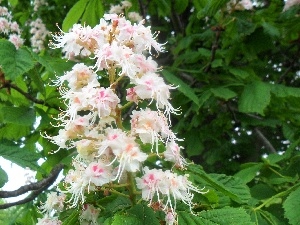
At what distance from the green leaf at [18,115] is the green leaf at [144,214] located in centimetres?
110

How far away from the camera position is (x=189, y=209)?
1.52 meters

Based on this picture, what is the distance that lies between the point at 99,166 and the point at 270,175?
135 centimetres

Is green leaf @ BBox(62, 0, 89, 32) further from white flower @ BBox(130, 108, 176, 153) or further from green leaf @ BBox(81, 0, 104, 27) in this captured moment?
white flower @ BBox(130, 108, 176, 153)

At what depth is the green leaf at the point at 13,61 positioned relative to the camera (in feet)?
6.22

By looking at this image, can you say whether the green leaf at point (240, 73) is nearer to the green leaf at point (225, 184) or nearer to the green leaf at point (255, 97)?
the green leaf at point (255, 97)

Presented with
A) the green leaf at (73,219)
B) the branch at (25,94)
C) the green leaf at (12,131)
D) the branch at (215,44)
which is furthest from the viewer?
the branch at (215,44)

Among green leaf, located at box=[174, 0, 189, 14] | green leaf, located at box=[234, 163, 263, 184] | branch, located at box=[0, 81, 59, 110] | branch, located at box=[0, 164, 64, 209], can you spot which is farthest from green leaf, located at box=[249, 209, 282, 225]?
green leaf, located at box=[174, 0, 189, 14]

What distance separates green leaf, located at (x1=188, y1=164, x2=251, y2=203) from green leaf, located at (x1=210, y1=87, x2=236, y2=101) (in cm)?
126

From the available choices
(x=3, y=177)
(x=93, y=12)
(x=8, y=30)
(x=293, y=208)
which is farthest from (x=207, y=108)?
(x=3, y=177)

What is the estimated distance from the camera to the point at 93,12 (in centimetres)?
295

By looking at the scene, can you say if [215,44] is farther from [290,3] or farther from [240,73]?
[290,3]

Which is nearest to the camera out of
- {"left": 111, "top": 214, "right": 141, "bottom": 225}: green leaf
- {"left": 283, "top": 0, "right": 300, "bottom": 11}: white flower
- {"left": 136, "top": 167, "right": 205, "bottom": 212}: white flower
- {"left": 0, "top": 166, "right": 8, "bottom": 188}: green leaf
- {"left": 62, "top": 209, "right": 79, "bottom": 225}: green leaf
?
{"left": 111, "top": 214, "right": 141, "bottom": 225}: green leaf

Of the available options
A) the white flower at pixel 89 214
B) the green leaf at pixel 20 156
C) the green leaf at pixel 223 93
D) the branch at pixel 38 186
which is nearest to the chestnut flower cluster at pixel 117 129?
the white flower at pixel 89 214

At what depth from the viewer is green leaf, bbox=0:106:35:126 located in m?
2.35
